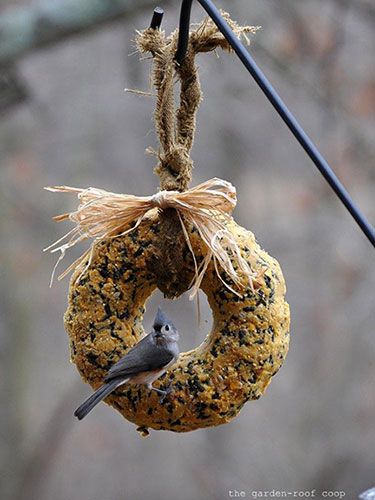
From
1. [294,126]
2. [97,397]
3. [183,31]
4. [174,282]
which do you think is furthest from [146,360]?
[183,31]

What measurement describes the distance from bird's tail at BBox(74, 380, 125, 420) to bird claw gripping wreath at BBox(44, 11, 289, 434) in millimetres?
112

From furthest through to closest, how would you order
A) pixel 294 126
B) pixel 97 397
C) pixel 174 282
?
pixel 174 282
pixel 97 397
pixel 294 126

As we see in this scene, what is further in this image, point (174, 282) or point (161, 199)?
point (174, 282)

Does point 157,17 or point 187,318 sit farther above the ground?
point 157,17

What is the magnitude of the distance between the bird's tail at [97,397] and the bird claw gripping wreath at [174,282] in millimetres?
112

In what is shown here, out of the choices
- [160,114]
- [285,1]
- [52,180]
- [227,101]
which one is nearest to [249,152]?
[227,101]

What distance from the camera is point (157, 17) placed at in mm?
1797

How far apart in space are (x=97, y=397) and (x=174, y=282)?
33 centimetres

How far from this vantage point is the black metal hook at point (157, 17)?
5.79 ft

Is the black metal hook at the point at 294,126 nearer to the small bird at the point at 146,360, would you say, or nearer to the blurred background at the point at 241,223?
the small bird at the point at 146,360

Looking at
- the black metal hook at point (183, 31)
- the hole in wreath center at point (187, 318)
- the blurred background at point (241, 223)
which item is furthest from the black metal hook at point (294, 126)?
the hole in wreath center at point (187, 318)

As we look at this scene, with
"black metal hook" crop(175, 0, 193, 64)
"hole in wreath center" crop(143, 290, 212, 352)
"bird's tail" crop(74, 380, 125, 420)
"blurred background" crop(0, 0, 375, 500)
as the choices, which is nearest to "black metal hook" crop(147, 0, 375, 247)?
"black metal hook" crop(175, 0, 193, 64)

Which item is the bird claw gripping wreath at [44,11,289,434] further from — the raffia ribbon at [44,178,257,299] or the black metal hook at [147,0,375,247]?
the black metal hook at [147,0,375,247]

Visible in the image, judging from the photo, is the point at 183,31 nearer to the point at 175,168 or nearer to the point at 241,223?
the point at 175,168
